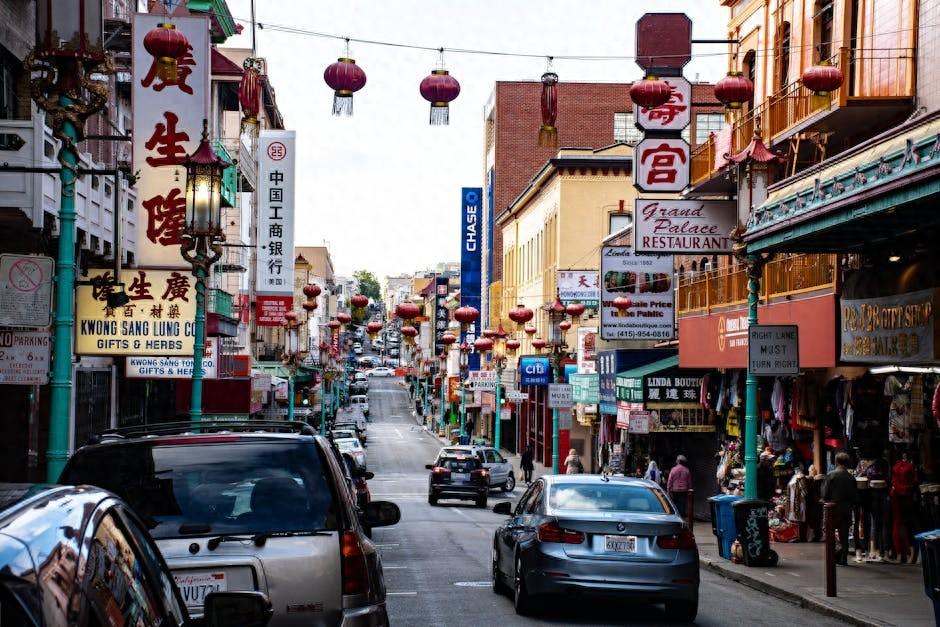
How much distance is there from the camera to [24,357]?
14570 mm

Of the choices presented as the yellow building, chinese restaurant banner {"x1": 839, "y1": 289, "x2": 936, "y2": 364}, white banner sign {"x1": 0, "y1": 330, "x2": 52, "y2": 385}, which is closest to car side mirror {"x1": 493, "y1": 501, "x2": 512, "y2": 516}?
white banner sign {"x1": 0, "y1": 330, "x2": 52, "y2": 385}

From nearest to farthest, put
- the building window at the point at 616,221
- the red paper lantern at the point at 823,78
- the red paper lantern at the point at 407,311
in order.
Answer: the red paper lantern at the point at 823,78 → the red paper lantern at the point at 407,311 → the building window at the point at 616,221

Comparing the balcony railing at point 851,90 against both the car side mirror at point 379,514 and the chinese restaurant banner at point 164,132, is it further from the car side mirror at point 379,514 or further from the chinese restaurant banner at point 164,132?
the car side mirror at point 379,514

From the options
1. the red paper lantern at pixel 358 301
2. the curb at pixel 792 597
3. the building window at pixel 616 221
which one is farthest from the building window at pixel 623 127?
the curb at pixel 792 597

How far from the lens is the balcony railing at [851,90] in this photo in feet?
74.6

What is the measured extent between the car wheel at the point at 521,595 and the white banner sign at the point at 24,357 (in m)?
5.41

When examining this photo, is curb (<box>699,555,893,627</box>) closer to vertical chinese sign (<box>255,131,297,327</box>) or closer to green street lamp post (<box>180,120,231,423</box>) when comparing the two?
green street lamp post (<box>180,120,231,423</box>)

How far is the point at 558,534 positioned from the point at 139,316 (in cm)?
1325

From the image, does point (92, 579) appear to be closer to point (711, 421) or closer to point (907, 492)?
point (907, 492)

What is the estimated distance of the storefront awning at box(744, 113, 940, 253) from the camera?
46.5 feet

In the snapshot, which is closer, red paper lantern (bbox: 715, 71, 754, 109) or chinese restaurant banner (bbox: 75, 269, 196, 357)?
red paper lantern (bbox: 715, 71, 754, 109)

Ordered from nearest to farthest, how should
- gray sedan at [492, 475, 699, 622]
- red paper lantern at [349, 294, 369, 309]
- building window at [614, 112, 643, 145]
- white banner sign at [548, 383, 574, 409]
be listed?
gray sedan at [492, 475, 699, 622], white banner sign at [548, 383, 574, 409], red paper lantern at [349, 294, 369, 309], building window at [614, 112, 643, 145]

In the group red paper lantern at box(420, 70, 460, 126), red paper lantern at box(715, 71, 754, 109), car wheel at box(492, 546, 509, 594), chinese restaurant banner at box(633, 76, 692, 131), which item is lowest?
car wheel at box(492, 546, 509, 594)

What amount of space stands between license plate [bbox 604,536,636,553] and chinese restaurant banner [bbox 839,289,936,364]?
6.48m
